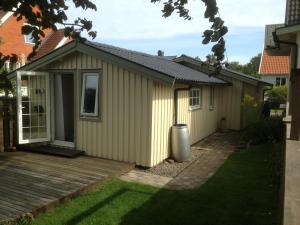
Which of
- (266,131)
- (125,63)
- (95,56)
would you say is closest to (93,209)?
(125,63)

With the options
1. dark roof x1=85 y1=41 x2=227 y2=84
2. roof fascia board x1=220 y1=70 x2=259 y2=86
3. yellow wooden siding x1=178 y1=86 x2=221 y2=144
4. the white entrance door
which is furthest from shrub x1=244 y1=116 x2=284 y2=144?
the white entrance door

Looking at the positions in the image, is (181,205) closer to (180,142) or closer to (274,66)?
(180,142)

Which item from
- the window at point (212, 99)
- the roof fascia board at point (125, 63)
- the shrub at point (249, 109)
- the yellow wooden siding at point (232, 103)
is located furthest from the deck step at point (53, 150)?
the yellow wooden siding at point (232, 103)

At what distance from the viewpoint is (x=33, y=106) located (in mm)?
9047

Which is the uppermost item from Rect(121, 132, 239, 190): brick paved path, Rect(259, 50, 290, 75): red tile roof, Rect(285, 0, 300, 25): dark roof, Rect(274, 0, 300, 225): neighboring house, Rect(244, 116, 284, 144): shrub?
Rect(259, 50, 290, 75): red tile roof

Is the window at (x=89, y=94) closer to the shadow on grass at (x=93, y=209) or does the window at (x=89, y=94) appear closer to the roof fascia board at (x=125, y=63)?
the roof fascia board at (x=125, y=63)

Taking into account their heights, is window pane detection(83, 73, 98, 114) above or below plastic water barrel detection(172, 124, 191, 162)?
above

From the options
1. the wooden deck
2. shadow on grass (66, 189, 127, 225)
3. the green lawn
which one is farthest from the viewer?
the wooden deck

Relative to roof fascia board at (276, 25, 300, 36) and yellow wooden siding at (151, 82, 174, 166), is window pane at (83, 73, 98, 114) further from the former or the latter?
roof fascia board at (276, 25, 300, 36)

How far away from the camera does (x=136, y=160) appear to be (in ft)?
26.2

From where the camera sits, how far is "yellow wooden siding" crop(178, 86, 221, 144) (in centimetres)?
992

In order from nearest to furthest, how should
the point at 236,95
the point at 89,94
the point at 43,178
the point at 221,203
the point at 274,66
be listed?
the point at 221,203 < the point at 43,178 < the point at 89,94 < the point at 236,95 < the point at 274,66

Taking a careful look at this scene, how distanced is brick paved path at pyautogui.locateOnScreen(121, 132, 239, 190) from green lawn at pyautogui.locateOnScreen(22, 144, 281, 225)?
0.34 metres

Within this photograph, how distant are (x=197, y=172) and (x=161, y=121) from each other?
5.18 ft
